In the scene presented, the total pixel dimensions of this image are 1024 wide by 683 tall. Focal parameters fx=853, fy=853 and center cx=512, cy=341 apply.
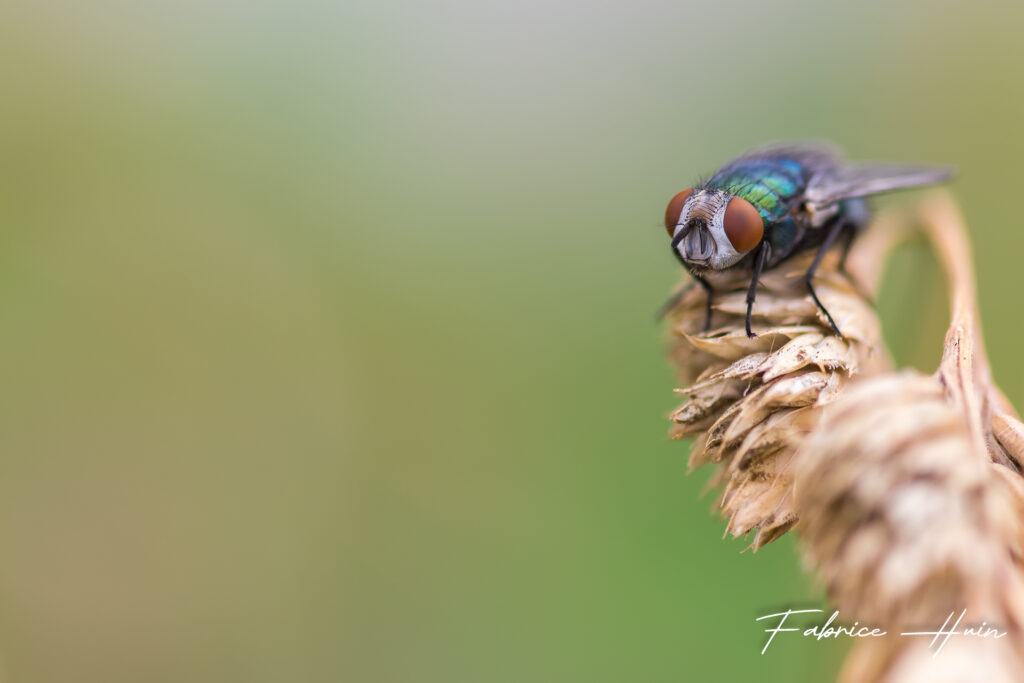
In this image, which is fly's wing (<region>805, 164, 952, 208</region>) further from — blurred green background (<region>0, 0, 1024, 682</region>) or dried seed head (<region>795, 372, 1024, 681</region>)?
dried seed head (<region>795, 372, 1024, 681</region>)

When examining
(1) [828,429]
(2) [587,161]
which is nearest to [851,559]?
(1) [828,429]

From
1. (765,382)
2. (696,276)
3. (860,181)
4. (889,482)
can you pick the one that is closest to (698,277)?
(696,276)

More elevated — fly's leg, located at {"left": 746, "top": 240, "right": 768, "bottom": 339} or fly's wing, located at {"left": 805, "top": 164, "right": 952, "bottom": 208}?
fly's wing, located at {"left": 805, "top": 164, "right": 952, "bottom": 208}

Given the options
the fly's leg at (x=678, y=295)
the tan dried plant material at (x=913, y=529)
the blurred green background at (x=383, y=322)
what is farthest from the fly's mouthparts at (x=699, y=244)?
the blurred green background at (x=383, y=322)

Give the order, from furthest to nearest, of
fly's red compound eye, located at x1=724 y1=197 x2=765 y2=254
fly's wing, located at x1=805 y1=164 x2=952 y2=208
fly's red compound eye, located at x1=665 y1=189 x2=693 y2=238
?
fly's wing, located at x1=805 y1=164 x2=952 y2=208 < fly's red compound eye, located at x1=665 y1=189 x2=693 y2=238 < fly's red compound eye, located at x1=724 y1=197 x2=765 y2=254

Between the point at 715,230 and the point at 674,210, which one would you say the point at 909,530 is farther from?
the point at 674,210

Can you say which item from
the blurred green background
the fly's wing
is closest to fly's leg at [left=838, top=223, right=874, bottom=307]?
the fly's wing

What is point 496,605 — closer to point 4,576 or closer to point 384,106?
point 4,576
